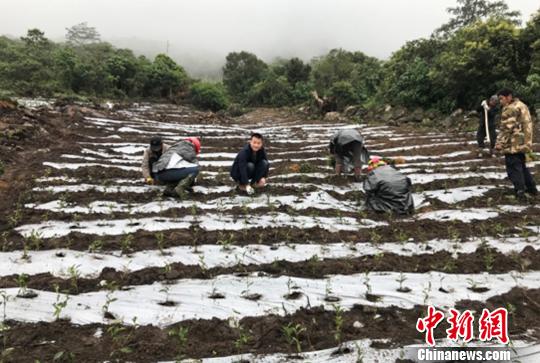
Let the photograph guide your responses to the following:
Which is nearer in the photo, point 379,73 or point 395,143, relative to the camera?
point 395,143

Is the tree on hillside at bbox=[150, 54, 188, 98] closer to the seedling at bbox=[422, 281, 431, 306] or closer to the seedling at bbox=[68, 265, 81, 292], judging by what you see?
the seedling at bbox=[68, 265, 81, 292]

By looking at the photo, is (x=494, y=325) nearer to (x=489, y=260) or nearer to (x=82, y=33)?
(x=489, y=260)

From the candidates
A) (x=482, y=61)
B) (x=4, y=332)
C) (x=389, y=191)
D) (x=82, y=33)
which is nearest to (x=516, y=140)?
(x=389, y=191)

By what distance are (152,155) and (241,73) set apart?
109 ft

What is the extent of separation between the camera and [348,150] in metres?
6.39

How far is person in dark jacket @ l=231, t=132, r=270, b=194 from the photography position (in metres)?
5.36

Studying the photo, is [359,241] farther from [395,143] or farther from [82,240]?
[395,143]

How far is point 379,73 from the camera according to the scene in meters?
21.3

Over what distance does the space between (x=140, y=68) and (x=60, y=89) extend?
20.8ft

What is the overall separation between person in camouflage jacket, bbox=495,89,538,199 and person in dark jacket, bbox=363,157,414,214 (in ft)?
5.24

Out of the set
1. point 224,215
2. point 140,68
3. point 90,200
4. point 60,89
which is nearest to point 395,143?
point 224,215

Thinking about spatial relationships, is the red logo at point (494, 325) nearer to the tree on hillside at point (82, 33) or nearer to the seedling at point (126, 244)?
the seedling at point (126, 244)

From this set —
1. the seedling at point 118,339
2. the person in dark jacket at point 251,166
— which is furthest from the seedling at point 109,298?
the person in dark jacket at point 251,166

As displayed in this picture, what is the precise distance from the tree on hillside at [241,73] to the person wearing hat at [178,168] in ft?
105
